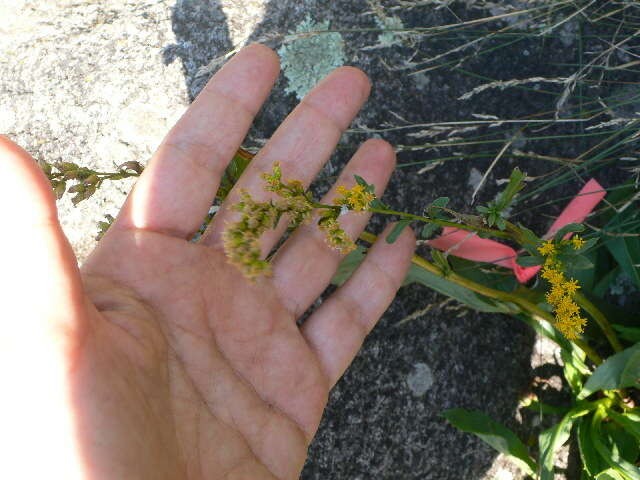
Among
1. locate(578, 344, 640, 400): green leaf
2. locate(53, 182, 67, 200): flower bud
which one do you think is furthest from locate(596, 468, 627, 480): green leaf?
locate(53, 182, 67, 200): flower bud

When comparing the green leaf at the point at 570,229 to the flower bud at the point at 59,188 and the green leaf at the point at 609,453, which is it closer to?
the green leaf at the point at 609,453

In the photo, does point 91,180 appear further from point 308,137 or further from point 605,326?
point 605,326

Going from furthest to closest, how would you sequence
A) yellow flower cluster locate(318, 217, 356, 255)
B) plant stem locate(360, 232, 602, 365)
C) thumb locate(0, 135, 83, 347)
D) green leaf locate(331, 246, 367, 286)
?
green leaf locate(331, 246, 367, 286), plant stem locate(360, 232, 602, 365), yellow flower cluster locate(318, 217, 356, 255), thumb locate(0, 135, 83, 347)

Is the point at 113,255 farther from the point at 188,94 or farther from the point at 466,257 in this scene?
the point at 466,257

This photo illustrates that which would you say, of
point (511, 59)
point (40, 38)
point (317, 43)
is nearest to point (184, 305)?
point (317, 43)

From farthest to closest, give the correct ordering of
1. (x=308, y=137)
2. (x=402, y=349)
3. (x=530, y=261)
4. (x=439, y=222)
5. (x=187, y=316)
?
(x=402, y=349) < (x=308, y=137) < (x=187, y=316) < (x=530, y=261) < (x=439, y=222)

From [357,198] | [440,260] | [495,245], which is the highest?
[357,198]

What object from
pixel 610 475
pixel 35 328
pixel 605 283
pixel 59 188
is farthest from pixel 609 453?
pixel 59 188

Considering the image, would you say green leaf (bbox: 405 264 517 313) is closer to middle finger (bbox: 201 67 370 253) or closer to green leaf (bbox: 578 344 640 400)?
green leaf (bbox: 578 344 640 400)
